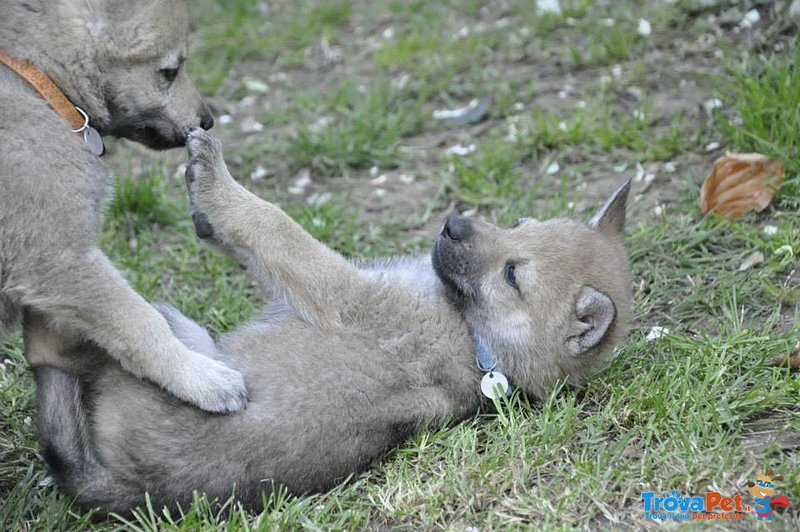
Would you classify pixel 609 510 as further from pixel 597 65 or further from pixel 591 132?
pixel 597 65

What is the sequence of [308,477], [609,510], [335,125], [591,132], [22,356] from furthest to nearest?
[335,125]
[591,132]
[22,356]
[308,477]
[609,510]

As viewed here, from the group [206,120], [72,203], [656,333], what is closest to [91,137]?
[72,203]

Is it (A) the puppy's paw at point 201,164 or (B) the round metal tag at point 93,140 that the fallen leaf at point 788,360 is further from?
(B) the round metal tag at point 93,140

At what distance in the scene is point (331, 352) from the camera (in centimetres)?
434

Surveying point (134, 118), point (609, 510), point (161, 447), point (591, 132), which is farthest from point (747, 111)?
point (161, 447)

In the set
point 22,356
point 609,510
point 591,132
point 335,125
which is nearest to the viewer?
point 609,510

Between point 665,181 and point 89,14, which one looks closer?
point 89,14

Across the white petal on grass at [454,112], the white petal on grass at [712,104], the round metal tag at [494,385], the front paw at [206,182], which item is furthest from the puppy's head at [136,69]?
the white petal on grass at [712,104]

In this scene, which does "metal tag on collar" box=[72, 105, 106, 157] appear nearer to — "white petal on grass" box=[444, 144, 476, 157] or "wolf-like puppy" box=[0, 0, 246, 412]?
"wolf-like puppy" box=[0, 0, 246, 412]

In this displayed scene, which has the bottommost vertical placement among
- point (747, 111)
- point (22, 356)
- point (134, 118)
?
point (22, 356)

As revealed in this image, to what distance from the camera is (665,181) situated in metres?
6.20

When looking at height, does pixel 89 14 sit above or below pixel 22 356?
above

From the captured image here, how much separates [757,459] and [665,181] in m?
2.62

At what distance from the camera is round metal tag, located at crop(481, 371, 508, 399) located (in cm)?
449
